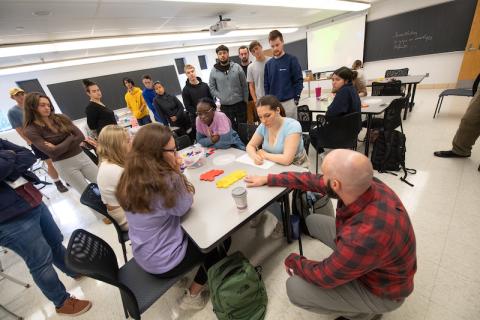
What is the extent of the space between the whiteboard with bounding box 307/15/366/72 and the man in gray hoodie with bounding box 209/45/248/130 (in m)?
6.32

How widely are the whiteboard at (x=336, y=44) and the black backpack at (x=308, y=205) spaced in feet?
26.0

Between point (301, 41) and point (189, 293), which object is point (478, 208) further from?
point (301, 41)

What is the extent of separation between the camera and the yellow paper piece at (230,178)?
151cm

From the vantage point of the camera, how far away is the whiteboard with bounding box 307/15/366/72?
287 inches

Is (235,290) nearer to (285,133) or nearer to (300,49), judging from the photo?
(285,133)

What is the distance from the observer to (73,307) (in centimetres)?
160

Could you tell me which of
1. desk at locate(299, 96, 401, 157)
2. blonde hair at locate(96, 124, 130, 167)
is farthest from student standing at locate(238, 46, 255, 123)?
blonde hair at locate(96, 124, 130, 167)

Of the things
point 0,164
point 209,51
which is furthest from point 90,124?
point 209,51

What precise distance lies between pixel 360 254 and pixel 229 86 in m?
3.17

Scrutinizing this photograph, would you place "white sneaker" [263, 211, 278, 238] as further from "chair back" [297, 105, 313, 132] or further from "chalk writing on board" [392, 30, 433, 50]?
"chalk writing on board" [392, 30, 433, 50]

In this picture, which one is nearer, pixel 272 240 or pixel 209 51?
pixel 272 240

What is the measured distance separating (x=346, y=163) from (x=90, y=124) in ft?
12.0

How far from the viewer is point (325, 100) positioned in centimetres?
388

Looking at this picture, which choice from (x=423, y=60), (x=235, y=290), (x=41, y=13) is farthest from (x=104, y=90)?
(x=423, y=60)
